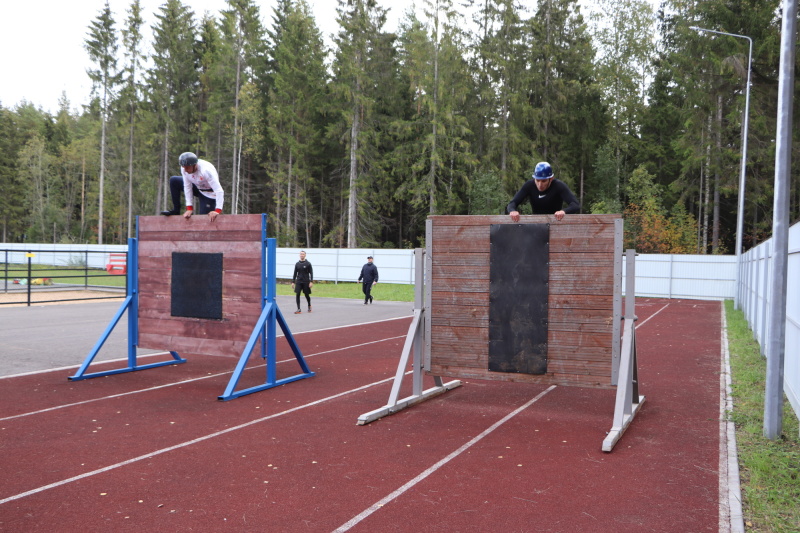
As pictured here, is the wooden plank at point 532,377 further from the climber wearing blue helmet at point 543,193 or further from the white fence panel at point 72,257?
the white fence panel at point 72,257

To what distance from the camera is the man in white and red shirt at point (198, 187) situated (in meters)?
8.82

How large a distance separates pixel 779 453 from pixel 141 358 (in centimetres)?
905

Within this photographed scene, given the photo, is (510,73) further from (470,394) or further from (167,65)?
(470,394)

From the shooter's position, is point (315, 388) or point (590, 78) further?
point (590, 78)

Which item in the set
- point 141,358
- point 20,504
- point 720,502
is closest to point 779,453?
point 720,502

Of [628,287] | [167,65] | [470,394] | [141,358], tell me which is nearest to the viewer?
[628,287]

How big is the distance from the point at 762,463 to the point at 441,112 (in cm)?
3905

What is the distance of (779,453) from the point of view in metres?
5.75

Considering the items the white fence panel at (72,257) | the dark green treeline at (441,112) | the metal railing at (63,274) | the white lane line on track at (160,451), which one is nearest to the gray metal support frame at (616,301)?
the white lane line on track at (160,451)

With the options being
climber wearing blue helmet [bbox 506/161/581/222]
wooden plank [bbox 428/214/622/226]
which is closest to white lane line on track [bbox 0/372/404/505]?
wooden plank [bbox 428/214/622/226]

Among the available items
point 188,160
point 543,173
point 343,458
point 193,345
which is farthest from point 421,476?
point 188,160

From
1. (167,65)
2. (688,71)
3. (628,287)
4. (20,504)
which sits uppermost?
(167,65)

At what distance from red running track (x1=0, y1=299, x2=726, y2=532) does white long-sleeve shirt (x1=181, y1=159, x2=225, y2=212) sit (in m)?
2.56

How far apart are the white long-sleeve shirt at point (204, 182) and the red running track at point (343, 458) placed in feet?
8.41
